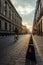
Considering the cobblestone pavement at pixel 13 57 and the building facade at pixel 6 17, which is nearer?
the cobblestone pavement at pixel 13 57

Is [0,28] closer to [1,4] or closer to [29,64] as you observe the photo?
[1,4]

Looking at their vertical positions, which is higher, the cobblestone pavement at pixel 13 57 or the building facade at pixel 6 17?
the building facade at pixel 6 17

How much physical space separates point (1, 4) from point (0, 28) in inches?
274

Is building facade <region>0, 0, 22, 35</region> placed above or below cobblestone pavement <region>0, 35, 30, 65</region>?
above

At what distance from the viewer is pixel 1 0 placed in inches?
1959

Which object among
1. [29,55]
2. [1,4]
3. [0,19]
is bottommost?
[29,55]

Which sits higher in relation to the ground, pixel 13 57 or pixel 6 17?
pixel 6 17

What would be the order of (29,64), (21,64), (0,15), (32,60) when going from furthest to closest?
(0,15) < (21,64) < (29,64) < (32,60)

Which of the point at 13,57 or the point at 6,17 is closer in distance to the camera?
the point at 13,57

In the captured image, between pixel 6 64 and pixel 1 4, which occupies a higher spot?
pixel 1 4

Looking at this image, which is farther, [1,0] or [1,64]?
[1,0]

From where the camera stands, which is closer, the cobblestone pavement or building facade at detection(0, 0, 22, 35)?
the cobblestone pavement

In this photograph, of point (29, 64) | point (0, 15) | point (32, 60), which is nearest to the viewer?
point (32, 60)

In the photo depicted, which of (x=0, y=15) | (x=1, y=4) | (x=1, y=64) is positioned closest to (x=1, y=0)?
(x=1, y=4)
